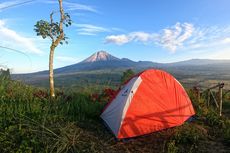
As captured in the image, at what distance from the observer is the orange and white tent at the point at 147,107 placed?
759 centimetres

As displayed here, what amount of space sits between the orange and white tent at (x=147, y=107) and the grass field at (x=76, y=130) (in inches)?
11.2

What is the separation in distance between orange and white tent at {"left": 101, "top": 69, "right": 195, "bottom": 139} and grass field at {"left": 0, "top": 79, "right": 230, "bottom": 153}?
0.94ft

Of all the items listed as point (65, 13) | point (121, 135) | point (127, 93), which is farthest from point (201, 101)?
point (65, 13)

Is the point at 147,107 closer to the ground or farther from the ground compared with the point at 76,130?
farther from the ground

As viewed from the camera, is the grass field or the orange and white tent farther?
the orange and white tent

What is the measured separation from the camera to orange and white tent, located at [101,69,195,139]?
7.59 meters

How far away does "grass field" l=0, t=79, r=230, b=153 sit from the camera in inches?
219

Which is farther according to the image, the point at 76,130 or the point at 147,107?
the point at 147,107

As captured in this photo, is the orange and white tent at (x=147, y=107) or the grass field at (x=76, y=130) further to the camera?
the orange and white tent at (x=147, y=107)

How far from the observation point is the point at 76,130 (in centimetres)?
646

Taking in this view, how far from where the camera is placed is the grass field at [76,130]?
5.55 metres

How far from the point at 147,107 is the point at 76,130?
268cm

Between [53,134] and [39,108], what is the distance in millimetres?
2117

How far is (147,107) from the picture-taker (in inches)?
316
